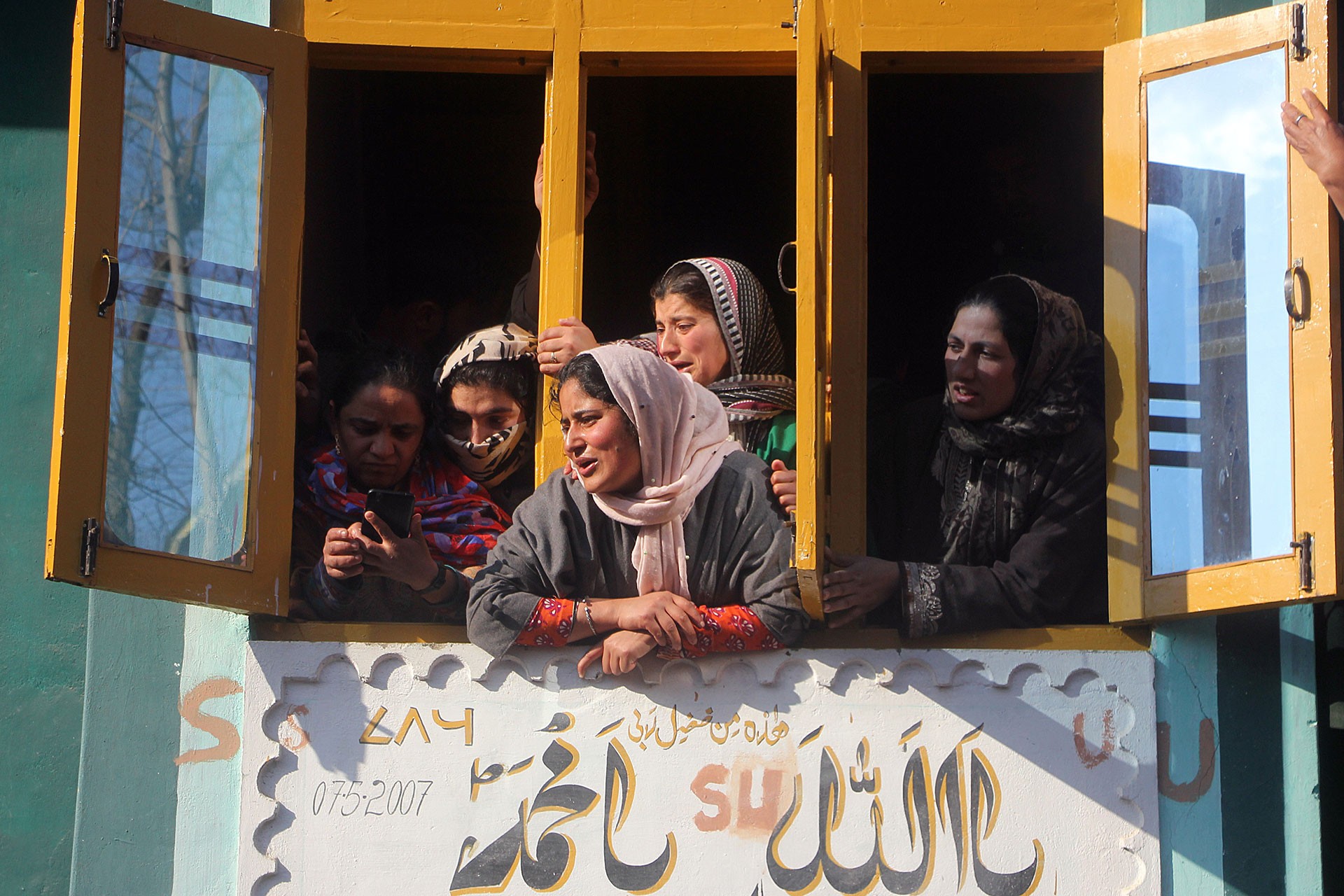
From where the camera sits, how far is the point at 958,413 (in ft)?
16.5

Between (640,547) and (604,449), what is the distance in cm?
25

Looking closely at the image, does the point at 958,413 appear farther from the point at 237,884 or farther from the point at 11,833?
the point at 11,833

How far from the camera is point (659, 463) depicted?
15.2 feet

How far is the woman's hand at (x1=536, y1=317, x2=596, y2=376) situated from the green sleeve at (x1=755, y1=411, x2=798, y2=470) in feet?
1.58

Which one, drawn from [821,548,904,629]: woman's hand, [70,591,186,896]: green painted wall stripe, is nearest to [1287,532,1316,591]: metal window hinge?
[821,548,904,629]: woman's hand

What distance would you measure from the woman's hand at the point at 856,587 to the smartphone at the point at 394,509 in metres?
0.99

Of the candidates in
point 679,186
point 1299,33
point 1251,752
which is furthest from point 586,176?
point 679,186

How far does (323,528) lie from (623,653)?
0.89m

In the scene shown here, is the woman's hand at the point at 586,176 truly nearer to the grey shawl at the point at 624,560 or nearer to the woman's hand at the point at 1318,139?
the grey shawl at the point at 624,560

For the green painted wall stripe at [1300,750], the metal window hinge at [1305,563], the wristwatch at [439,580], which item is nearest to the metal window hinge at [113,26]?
the wristwatch at [439,580]

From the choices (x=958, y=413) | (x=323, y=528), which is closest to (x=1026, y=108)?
(x=958, y=413)

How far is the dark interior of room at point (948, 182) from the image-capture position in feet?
21.2

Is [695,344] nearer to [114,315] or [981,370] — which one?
[981,370]

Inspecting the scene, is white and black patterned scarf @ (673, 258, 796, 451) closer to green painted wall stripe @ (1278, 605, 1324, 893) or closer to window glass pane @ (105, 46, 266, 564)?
window glass pane @ (105, 46, 266, 564)
